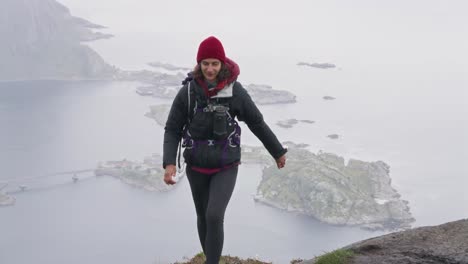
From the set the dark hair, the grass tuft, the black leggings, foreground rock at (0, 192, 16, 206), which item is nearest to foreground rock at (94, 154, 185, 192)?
foreground rock at (0, 192, 16, 206)

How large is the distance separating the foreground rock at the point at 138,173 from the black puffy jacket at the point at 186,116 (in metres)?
171

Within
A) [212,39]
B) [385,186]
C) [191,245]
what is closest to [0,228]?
[191,245]

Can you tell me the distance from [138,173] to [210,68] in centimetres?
17866

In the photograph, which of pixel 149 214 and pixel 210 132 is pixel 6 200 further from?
pixel 210 132

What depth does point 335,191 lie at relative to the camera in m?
181

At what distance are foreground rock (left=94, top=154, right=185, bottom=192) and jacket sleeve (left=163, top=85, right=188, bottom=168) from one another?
171 metres

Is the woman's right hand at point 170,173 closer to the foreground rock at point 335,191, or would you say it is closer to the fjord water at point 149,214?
the fjord water at point 149,214

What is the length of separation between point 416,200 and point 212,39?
6858 inches

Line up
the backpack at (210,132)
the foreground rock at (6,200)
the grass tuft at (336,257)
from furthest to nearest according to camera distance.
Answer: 1. the foreground rock at (6,200)
2. the grass tuft at (336,257)
3. the backpack at (210,132)

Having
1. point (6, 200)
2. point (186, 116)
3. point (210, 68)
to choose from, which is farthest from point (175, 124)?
point (6, 200)

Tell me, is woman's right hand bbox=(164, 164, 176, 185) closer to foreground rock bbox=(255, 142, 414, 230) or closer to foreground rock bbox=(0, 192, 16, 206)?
foreground rock bbox=(255, 142, 414, 230)

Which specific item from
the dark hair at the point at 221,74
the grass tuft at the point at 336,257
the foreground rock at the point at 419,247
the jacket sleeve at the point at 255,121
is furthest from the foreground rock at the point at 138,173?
the dark hair at the point at 221,74

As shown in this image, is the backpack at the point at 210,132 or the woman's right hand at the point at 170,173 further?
the woman's right hand at the point at 170,173

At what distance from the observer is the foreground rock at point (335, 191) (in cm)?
16650
